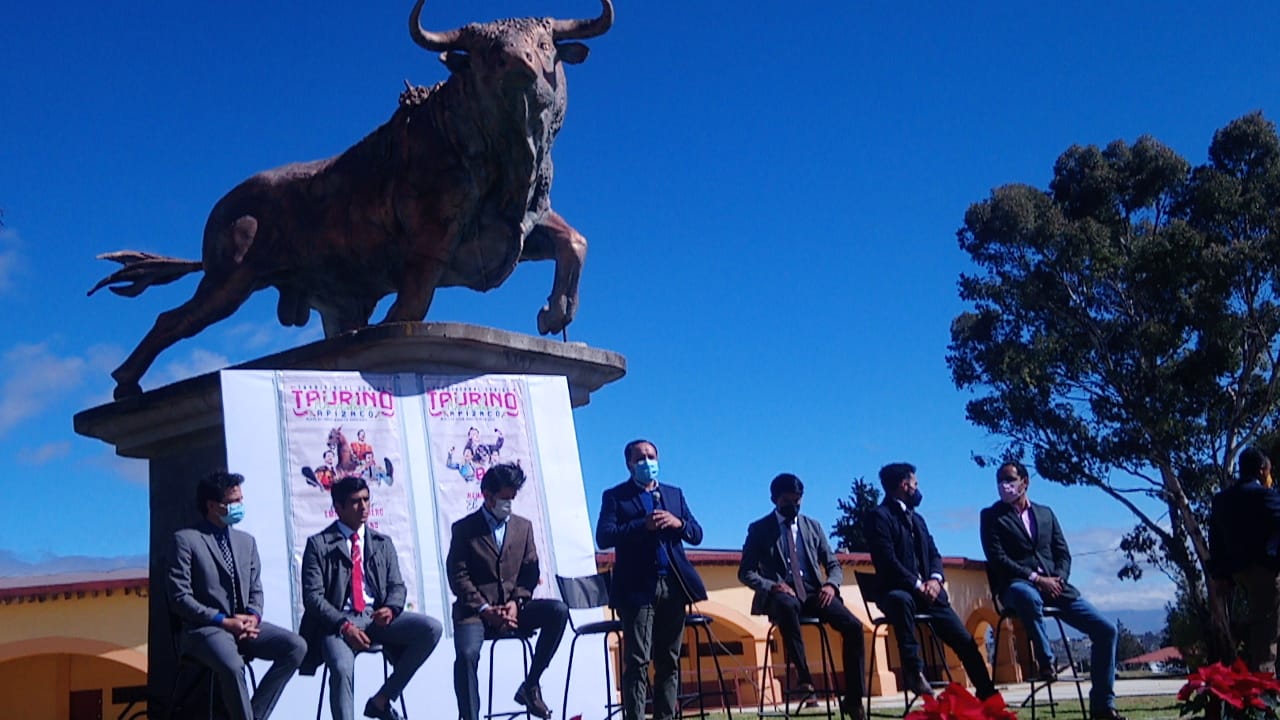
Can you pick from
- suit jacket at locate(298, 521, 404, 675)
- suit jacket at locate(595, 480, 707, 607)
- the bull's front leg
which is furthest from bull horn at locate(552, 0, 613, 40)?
suit jacket at locate(298, 521, 404, 675)

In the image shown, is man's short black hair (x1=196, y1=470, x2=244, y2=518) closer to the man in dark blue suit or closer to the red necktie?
the red necktie

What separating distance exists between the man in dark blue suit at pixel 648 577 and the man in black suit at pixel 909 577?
43.0 inches

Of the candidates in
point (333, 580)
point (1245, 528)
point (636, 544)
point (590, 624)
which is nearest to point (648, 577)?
point (636, 544)

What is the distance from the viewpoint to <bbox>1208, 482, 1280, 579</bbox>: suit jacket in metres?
7.06

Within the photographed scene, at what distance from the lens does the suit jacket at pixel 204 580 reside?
5.43 m

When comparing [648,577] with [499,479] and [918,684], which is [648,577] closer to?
[499,479]

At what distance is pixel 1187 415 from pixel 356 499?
68.8 ft

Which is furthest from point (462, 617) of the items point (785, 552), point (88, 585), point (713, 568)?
point (713, 568)

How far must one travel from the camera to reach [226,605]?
5.52m

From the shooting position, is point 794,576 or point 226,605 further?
point 794,576

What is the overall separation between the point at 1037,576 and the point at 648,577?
224cm

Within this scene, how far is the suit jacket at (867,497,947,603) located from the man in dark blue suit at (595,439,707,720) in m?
1.08

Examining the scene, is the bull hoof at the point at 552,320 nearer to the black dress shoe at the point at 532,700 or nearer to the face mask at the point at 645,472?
the face mask at the point at 645,472

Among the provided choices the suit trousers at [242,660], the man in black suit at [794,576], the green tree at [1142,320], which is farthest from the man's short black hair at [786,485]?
the green tree at [1142,320]
